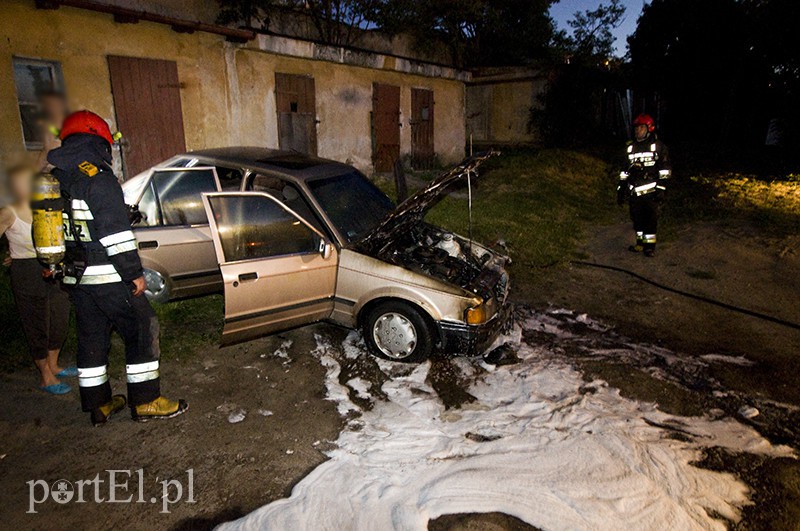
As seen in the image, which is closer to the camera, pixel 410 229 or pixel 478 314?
pixel 478 314

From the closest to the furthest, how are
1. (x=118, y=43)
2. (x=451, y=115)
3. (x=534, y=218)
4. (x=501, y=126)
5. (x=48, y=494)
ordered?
(x=48, y=494)
(x=118, y=43)
(x=534, y=218)
(x=451, y=115)
(x=501, y=126)

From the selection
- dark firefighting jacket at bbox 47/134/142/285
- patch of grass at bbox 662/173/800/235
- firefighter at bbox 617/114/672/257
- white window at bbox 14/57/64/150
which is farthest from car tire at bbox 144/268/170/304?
patch of grass at bbox 662/173/800/235

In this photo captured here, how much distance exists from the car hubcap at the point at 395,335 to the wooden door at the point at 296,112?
7417 mm

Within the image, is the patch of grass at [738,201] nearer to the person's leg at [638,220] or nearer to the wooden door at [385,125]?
the person's leg at [638,220]

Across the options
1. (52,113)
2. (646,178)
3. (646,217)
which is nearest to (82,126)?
(52,113)

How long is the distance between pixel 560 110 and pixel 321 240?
16172 mm

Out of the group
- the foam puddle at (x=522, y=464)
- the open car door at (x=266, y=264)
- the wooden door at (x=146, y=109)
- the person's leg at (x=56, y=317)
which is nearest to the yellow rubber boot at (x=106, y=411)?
the person's leg at (x=56, y=317)

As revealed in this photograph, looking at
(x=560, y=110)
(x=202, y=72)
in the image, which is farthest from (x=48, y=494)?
(x=560, y=110)

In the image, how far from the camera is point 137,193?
534 cm

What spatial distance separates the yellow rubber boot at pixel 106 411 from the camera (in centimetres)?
352

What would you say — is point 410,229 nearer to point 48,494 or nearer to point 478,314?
point 478,314

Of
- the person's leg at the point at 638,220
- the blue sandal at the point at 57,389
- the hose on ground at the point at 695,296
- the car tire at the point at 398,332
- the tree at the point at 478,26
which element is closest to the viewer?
the blue sandal at the point at 57,389

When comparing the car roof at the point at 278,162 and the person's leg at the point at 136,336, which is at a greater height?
Answer: the car roof at the point at 278,162

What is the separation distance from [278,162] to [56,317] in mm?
2352
